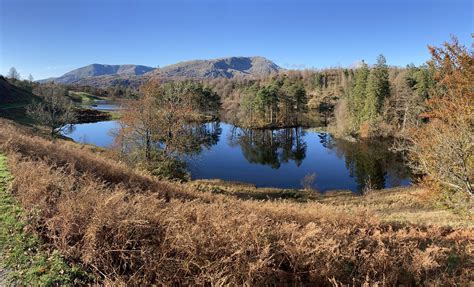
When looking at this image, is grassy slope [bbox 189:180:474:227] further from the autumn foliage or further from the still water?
the autumn foliage

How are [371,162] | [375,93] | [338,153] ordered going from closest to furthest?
[371,162]
[338,153]
[375,93]

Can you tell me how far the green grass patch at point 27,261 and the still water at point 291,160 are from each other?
1021 inches

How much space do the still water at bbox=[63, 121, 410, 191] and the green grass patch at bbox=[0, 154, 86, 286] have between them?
25.9 metres

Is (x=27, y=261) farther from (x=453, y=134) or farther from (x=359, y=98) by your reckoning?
(x=359, y=98)

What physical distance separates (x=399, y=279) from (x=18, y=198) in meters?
9.18

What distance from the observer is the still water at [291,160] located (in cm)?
3656

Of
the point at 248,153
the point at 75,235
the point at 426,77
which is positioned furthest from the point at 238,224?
the point at 426,77

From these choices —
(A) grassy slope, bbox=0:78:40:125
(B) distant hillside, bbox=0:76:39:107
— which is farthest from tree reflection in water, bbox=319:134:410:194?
(B) distant hillside, bbox=0:76:39:107

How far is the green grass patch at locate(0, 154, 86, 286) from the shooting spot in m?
4.70

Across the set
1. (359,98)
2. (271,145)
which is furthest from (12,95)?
(359,98)

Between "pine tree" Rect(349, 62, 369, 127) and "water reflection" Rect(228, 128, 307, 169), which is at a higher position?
"pine tree" Rect(349, 62, 369, 127)

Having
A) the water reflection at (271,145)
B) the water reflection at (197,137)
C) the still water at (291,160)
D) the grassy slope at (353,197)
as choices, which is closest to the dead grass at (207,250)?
the grassy slope at (353,197)

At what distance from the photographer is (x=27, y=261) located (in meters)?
5.26

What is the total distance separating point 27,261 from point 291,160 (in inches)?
1722
